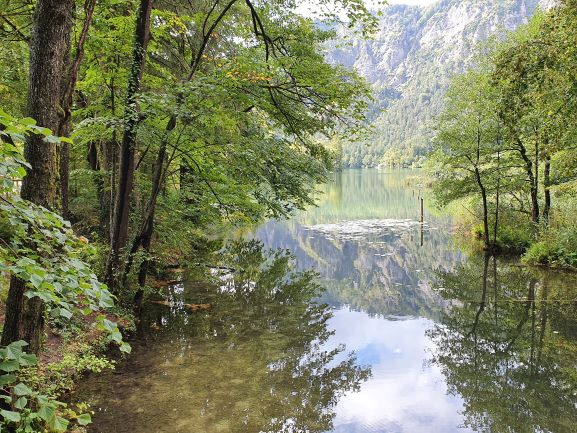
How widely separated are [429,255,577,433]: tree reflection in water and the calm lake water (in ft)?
0.12

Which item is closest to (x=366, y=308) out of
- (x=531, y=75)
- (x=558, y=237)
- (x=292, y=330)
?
(x=292, y=330)

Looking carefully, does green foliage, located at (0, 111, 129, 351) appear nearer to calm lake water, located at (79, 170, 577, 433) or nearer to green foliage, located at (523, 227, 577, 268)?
calm lake water, located at (79, 170, 577, 433)

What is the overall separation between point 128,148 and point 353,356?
6.47 m

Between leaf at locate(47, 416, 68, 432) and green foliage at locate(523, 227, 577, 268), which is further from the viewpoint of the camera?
green foliage at locate(523, 227, 577, 268)

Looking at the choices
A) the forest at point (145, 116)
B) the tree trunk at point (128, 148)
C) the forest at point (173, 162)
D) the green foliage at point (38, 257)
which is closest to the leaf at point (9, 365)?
the forest at point (173, 162)

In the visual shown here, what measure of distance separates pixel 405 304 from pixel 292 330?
16.1ft

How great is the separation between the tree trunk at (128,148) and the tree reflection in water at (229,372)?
6.53 feet

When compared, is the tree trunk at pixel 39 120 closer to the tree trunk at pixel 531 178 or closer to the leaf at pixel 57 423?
the leaf at pixel 57 423

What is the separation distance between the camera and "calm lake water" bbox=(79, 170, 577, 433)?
21.7 feet

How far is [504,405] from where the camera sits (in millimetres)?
7188

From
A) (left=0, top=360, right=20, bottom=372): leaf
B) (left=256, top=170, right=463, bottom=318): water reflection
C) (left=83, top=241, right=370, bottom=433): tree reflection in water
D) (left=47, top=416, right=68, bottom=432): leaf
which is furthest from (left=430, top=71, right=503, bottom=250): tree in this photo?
(left=0, top=360, right=20, bottom=372): leaf

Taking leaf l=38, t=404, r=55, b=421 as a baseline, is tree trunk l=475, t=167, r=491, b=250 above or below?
above

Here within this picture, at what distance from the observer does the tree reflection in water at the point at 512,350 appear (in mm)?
6922

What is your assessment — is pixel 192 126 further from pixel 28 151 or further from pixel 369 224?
pixel 369 224
